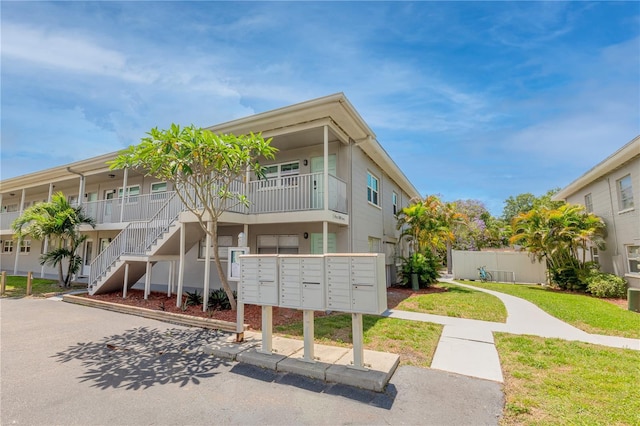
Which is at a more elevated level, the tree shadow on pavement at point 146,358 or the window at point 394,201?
the window at point 394,201

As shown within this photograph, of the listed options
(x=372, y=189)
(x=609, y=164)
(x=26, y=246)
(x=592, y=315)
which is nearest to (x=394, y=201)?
(x=372, y=189)

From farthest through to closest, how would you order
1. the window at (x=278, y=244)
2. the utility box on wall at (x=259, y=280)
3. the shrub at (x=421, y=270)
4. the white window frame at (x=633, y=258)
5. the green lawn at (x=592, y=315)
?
1. the shrub at (x=421, y=270)
2. the white window frame at (x=633, y=258)
3. the window at (x=278, y=244)
4. the green lawn at (x=592, y=315)
5. the utility box on wall at (x=259, y=280)

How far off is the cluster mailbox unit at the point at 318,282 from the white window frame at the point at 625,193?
14.4m

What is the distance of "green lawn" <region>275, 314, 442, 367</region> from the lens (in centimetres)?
562

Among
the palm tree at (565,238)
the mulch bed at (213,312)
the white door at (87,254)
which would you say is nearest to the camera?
the mulch bed at (213,312)

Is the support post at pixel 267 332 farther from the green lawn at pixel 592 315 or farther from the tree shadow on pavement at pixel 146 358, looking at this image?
the green lawn at pixel 592 315

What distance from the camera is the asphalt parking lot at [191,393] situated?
3.48 metres

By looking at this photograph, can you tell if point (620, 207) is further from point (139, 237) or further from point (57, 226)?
point (57, 226)

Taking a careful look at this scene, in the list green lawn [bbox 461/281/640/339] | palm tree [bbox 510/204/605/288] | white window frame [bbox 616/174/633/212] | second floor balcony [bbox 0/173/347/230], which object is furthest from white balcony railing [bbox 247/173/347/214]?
white window frame [bbox 616/174/633/212]

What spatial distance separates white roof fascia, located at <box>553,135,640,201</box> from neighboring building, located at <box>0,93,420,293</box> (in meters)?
8.88

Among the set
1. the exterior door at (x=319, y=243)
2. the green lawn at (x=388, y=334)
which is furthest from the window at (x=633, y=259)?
the exterior door at (x=319, y=243)

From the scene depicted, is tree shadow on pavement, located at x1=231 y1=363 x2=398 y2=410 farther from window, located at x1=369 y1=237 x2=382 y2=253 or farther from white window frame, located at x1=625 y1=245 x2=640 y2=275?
white window frame, located at x1=625 y1=245 x2=640 y2=275

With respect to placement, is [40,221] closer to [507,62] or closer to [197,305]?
[197,305]

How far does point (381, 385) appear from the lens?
13.5ft
